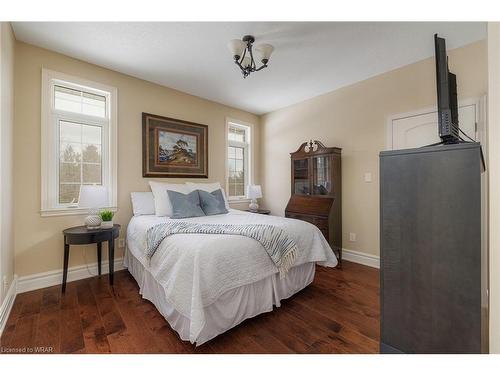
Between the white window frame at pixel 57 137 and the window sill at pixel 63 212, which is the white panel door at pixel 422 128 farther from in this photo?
the window sill at pixel 63 212

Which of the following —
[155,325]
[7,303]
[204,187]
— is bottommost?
[155,325]

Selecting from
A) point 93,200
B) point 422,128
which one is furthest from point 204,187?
point 422,128

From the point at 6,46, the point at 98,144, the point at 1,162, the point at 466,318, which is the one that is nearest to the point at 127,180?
the point at 98,144

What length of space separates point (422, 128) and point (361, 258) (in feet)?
6.07

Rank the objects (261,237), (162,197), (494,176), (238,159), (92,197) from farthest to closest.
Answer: (238,159), (162,197), (92,197), (261,237), (494,176)

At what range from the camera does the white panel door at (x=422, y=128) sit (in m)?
2.41

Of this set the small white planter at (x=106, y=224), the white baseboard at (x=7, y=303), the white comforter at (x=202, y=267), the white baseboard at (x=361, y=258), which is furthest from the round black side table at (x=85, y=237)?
the white baseboard at (x=361, y=258)

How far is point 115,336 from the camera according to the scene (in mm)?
1686

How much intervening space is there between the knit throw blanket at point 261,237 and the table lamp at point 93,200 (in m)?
0.80

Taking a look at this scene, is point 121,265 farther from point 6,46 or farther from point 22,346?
point 6,46

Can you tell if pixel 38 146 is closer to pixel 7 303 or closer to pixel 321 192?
pixel 7 303

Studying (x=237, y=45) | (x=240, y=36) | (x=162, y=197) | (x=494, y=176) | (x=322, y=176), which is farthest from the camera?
(x=322, y=176)

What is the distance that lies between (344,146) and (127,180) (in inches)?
124

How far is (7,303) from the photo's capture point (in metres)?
1.95
